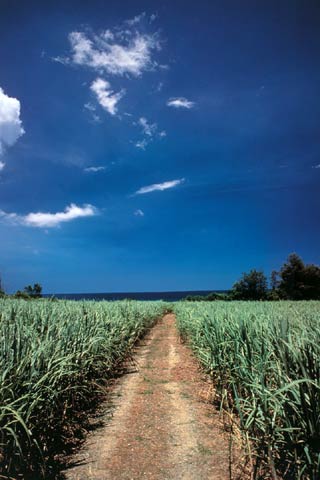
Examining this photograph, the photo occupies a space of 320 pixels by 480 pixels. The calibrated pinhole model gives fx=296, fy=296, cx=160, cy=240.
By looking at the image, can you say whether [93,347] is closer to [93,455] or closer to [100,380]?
Result: [100,380]

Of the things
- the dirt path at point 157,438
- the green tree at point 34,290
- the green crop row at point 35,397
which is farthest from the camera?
the green tree at point 34,290

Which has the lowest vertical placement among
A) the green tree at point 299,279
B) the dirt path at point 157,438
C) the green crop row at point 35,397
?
the dirt path at point 157,438

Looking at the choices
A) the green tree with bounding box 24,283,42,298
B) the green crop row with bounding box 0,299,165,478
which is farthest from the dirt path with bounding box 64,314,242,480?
the green tree with bounding box 24,283,42,298

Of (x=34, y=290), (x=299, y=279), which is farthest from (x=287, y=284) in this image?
(x=34, y=290)

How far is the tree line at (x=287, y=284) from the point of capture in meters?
43.0

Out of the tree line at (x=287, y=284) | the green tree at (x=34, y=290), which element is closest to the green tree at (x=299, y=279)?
the tree line at (x=287, y=284)

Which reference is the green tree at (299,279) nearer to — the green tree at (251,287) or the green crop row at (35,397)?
the green tree at (251,287)

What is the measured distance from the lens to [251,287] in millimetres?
47562

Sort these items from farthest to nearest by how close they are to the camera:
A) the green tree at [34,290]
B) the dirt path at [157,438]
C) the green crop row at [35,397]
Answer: the green tree at [34,290] → the dirt path at [157,438] → the green crop row at [35,397]

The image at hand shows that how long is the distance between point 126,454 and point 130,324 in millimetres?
5924

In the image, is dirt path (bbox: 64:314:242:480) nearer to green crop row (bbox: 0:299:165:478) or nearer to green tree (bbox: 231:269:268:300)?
green crop row (bbox: 0:299:165:478)

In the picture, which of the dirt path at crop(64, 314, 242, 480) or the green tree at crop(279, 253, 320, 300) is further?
the green tree at crop(279, 253, 320, 300)

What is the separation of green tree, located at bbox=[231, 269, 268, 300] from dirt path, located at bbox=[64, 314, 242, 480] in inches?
1698

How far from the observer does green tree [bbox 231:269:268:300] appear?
47.2 meters
